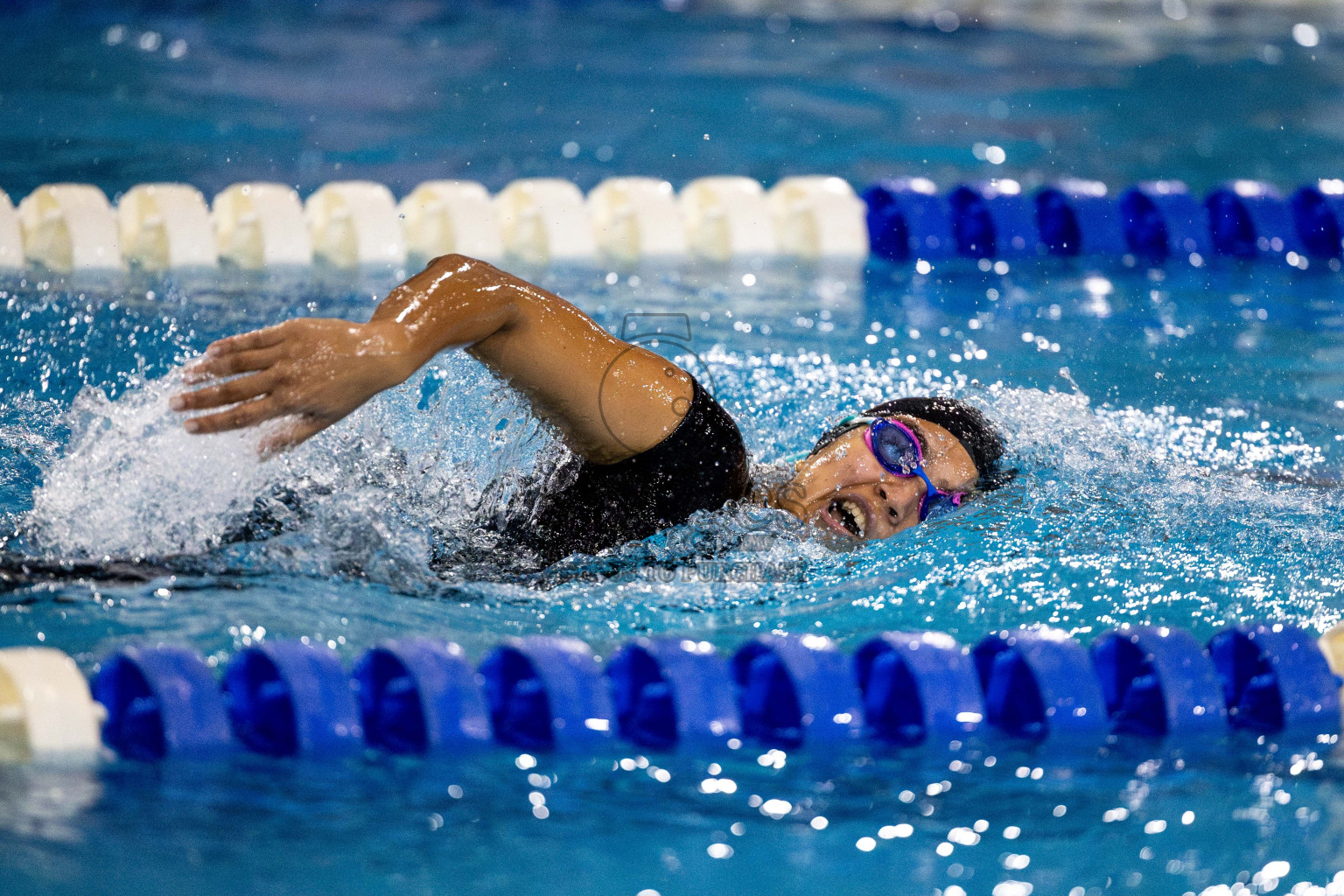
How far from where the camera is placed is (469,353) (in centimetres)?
203

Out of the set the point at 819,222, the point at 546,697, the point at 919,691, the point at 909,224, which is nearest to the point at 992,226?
the point at 909,224

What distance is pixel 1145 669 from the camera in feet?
6.89

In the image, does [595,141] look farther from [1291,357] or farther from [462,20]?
[1291,357]

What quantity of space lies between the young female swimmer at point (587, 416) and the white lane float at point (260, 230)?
2.06 m

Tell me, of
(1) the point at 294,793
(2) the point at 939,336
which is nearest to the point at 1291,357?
(2) the point at 939,336

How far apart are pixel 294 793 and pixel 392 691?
203 mm

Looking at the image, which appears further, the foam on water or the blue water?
the foam on water

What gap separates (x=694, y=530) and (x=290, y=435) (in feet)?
2.48

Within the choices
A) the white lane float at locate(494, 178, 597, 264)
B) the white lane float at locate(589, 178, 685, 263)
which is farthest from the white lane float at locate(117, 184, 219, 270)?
the white lane float at locate(589, 178, 685, 263)

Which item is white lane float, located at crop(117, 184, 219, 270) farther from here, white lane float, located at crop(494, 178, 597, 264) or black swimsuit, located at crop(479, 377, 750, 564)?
black swimsuit, located at crop(479, 377, 750, 564)

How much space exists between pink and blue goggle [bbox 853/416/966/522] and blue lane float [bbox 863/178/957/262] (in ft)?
7.51

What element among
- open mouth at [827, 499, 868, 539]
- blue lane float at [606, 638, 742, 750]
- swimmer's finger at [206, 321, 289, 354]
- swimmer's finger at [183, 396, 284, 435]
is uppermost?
swimmer's finger at [206, 321, 289, 354]

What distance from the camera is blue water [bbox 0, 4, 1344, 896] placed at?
1699 mm

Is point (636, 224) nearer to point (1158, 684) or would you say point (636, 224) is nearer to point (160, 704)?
point (1158, 684)
